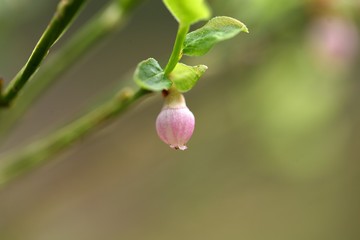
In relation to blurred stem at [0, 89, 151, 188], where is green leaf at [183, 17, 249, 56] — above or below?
above

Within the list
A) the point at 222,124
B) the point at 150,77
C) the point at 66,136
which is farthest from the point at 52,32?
the point at 222,124

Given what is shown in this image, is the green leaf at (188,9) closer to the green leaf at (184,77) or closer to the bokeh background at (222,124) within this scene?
the green leaf at (184,77)

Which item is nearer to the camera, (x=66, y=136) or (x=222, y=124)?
(x=66, y=136)

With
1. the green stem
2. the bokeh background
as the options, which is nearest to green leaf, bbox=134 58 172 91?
the green stem

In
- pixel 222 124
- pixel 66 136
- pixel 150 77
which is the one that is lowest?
pixel 222 124

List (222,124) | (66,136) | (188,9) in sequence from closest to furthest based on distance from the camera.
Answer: (188,9), (66,136), (222,124)

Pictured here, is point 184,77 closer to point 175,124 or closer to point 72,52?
point 175,124

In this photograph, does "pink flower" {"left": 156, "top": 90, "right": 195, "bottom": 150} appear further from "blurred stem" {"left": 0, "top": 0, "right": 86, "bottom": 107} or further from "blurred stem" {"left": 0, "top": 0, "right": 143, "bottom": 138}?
"blurred stem" {"left": 0, "top": 0, "right": 143, "bottom": 138}

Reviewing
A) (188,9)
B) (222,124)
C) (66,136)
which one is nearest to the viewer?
(188,9)
